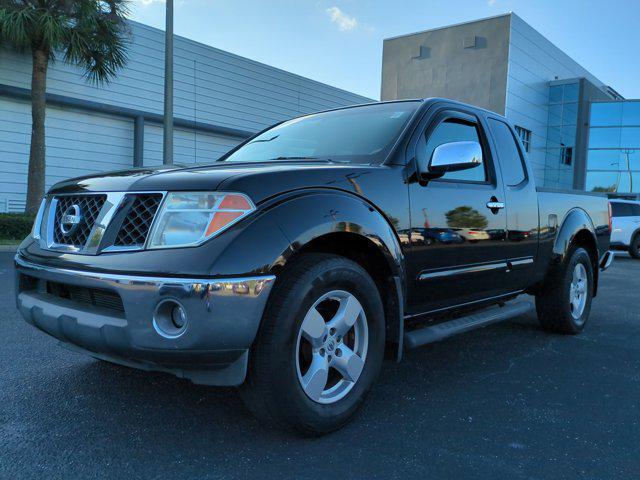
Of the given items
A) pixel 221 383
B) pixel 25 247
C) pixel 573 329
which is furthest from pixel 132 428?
pixel 573 329

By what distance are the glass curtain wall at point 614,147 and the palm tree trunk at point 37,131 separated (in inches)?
1137

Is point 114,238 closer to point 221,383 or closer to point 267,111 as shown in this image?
point 221,383

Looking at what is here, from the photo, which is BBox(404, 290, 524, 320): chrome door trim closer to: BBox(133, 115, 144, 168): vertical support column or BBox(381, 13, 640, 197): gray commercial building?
BBox(133, 115, 144, 168): vertical support column

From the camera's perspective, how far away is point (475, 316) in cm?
380

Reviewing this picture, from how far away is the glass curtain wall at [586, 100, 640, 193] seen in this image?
31641 millimetres

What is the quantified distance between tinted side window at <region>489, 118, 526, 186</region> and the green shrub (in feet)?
36.5

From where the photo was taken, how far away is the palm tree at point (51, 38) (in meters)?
12.7

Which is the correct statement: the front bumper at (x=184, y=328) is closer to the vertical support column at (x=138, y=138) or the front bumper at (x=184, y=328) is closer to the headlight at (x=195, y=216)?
the headlight at (x=195, y=216)

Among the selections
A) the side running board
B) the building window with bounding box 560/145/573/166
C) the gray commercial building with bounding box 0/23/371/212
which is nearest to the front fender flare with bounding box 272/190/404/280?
the side running board

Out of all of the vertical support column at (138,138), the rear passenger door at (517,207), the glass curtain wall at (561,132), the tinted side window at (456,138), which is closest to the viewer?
the tinted side window at (456,138)

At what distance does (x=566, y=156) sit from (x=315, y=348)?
117ft

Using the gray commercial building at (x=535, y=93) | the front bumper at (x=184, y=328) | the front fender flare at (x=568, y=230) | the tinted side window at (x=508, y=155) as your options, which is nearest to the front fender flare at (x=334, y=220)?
the front bumper at (x=184, y=328)

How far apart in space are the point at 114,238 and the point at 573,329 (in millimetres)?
4118

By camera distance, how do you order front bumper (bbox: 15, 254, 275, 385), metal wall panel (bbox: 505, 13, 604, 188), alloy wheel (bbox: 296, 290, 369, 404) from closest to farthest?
front bumper (bbox: 15, 254, 275, 385) → alloy wheel (bbox: 296, 290, 369, 404) → metal wall panel (bbox: 505, 13, 604, 188)
